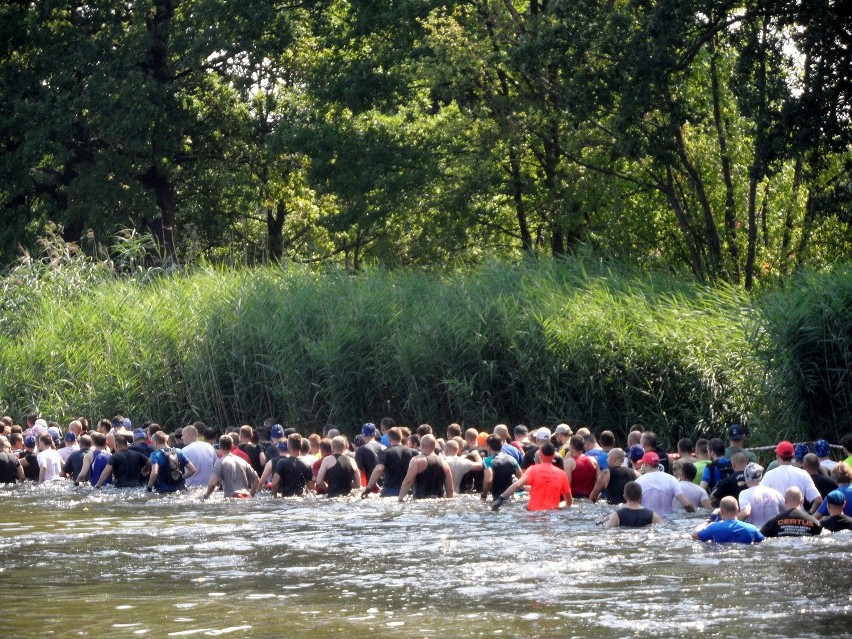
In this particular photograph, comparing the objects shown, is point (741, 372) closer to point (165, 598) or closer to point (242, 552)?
point (242, 552)

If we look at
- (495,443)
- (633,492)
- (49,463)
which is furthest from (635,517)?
(49,463)

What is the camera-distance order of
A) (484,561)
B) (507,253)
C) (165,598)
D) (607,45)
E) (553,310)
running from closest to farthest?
(165,598), (484,561), (553,310), (607,45), (507,253)

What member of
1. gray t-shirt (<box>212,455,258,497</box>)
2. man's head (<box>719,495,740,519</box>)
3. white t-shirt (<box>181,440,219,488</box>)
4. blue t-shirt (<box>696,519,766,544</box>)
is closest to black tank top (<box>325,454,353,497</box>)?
gray t-shirt (<box>212,455,258,497</box>)

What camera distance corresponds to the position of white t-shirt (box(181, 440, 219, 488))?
20.2m

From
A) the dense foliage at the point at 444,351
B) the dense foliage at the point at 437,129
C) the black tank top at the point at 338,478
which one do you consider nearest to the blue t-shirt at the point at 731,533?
the dense foliage at the point at 444,351

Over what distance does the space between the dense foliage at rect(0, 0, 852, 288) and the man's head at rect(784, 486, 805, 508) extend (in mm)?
12418

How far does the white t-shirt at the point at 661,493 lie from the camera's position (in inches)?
604

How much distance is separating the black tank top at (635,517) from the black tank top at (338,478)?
524cm

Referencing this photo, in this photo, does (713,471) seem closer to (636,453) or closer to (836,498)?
(636,453)

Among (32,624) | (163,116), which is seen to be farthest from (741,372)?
(163,116)

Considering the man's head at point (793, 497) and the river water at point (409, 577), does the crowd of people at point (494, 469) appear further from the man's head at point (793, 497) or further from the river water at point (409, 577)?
the river water at point (409, 577)

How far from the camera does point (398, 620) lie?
35.0 feet

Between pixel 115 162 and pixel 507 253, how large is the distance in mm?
13360

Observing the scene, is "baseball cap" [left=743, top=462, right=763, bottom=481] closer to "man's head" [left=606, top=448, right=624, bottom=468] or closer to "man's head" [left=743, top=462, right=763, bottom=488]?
"man's head" [left=743, top=462, right=763, bottom=488]
